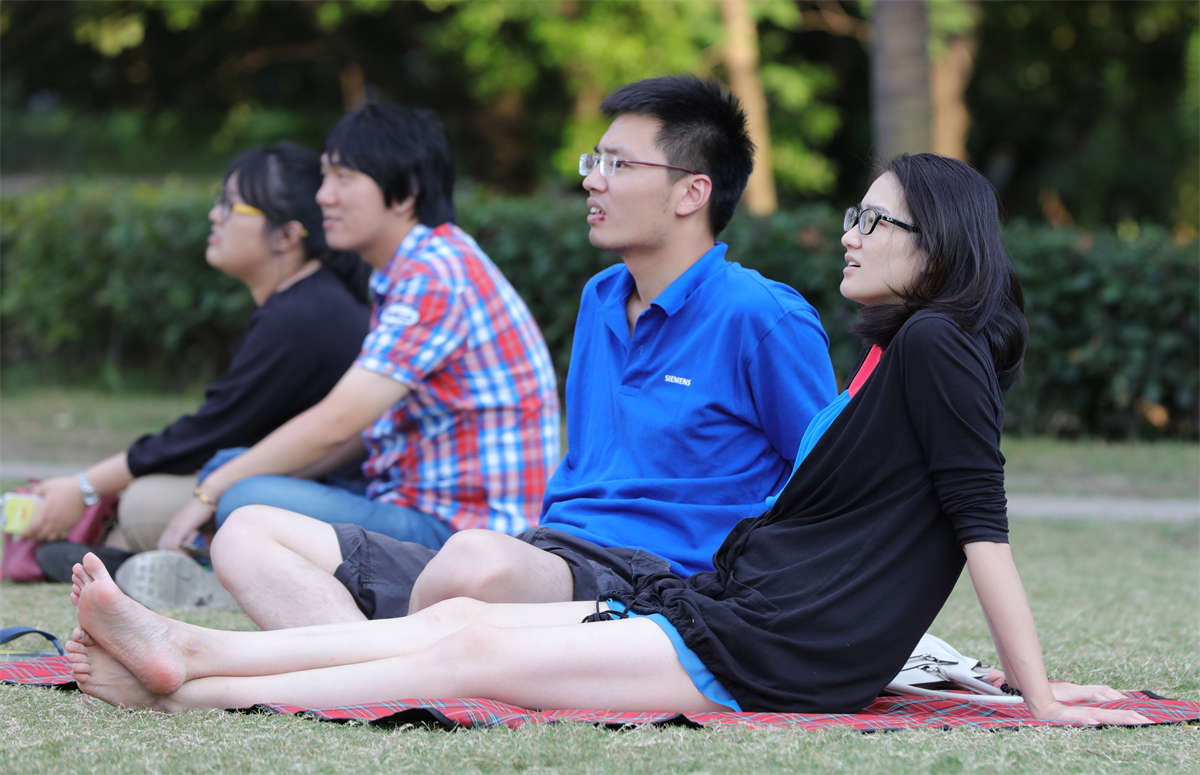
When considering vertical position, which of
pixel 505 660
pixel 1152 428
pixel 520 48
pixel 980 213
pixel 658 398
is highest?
pixel 520 48

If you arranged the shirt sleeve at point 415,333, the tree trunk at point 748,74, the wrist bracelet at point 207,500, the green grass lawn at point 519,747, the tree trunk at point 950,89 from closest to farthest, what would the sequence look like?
the green grass lawn at point 519,747
the shirt sleeve at point 415,333
the wrist bracelet at point 207,500
the tree trunk at point 748,74
the tree trunk at point 950,89

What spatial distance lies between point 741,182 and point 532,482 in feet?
4.12

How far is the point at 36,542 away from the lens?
5.61m

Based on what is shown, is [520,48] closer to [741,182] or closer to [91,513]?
[91,513]

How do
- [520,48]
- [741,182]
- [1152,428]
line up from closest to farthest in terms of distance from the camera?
[741,182] < [1152,428] < [520,48]

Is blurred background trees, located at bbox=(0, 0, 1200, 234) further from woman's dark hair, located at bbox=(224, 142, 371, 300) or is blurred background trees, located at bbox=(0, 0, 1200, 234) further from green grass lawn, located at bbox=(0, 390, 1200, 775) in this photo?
green grass lawn, located at bbox=(0, 390, 1200, 775)

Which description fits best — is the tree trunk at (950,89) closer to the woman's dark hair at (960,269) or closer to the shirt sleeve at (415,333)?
the shirt sleeve at (415,333)

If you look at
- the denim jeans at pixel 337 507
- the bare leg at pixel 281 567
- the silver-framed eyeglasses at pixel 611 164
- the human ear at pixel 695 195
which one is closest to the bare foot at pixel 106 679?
the bare leg at pixel 281 567

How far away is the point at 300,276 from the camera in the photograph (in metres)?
5.46

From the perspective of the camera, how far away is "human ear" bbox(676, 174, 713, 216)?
12.7 ft

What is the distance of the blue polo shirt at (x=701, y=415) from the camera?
361 centimetres

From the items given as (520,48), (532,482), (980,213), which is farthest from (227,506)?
(520,48)

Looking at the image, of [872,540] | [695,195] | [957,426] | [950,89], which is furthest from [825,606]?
[950,89]

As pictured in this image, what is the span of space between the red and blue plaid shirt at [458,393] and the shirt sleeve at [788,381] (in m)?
Result: 1.28
